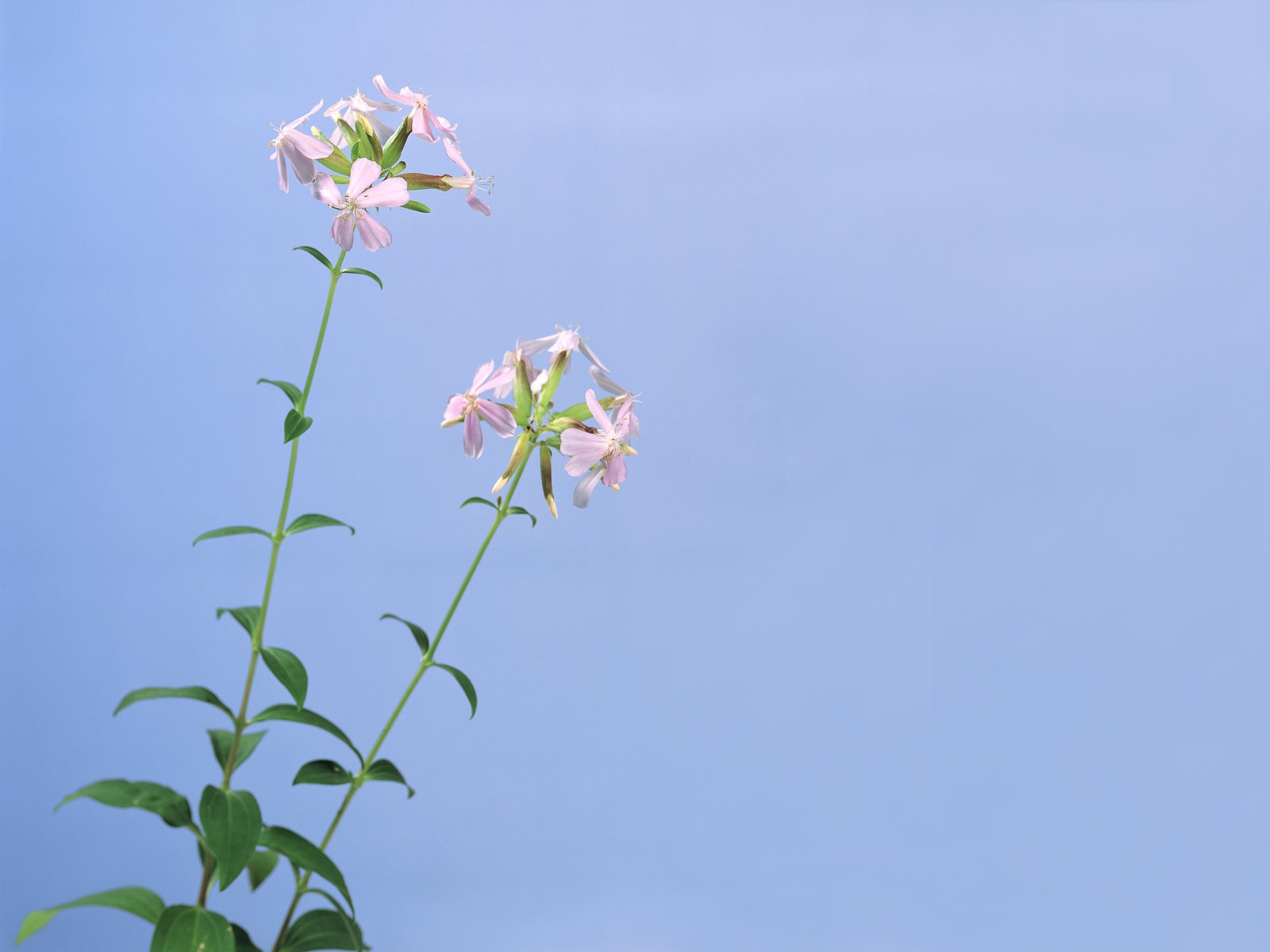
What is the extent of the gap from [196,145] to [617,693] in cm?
110

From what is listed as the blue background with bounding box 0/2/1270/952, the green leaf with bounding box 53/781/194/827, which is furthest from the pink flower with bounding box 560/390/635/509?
the blue background with bounding box 0/2/1270/952

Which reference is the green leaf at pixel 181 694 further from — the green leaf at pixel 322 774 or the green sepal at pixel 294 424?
the green sepal at pixel 294 424

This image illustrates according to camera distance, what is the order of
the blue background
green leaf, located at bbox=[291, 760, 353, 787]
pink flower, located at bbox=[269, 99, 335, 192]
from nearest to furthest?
1. pink flower, located at bbox=[269, 99, 335, 192]
2. green leaf, located at bbox=[291, 760, 353, 787]
3. the blue background

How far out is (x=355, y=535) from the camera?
5.63 feet

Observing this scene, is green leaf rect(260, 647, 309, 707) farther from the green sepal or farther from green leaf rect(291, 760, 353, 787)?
the green sepal

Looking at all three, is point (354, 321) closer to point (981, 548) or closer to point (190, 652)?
point (190, 652)

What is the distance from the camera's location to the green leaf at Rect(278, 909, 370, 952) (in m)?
1.08

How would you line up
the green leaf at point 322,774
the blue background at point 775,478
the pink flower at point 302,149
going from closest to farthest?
the pink flower at point 302,149 < the green leaf at point 322,774 < the blue background at point 775,478

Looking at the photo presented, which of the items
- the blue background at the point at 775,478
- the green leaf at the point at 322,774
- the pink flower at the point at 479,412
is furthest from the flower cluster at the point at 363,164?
the blue background at the point at 775,478

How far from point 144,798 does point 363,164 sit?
591 millimetres

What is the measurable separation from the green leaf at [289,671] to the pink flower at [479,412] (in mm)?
253

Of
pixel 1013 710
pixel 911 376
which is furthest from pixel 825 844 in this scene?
pixel 911 376

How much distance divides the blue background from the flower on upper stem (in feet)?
2.57

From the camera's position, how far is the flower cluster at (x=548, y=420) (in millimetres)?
952
